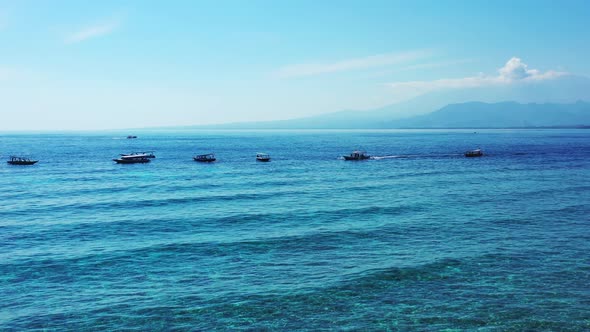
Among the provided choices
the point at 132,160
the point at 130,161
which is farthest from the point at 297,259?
the point at 130,161

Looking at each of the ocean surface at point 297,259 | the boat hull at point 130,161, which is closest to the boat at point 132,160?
the boat hull at point 130,161

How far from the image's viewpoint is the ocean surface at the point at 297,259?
27078 mm

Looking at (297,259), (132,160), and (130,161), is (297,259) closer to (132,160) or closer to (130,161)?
(132,160)

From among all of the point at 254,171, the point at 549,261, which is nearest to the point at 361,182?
the point at 254,171

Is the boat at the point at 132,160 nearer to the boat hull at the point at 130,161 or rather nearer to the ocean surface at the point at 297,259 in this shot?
the boat hull at the point at 130,161

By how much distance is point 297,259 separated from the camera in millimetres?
36938

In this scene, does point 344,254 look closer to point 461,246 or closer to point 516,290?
point 461,246

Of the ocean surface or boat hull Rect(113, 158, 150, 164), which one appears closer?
the ocean surface

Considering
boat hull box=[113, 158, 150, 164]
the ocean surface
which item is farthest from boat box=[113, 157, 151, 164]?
the ocean surface

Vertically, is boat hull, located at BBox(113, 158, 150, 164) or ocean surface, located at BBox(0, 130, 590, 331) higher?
boat hull, located at BBox(113, 158, 150, 164)

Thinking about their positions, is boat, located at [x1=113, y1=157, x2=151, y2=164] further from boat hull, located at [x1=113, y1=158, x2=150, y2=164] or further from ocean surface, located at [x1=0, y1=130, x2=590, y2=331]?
ocean surface, located at [x1=0, y1=130, x2=590, y2=331]

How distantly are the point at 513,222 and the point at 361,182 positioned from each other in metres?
36.1

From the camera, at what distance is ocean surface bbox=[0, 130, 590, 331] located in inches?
1066

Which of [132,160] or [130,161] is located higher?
[132,160]
